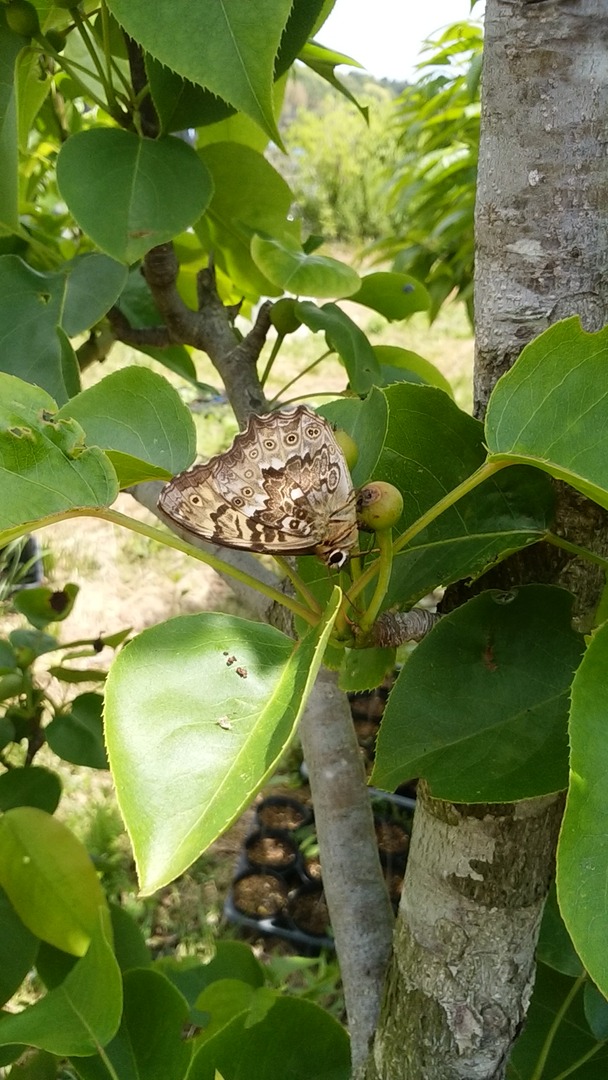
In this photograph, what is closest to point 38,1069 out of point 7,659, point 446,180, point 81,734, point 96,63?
point 81,734

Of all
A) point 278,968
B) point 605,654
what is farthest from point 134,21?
point 278,968


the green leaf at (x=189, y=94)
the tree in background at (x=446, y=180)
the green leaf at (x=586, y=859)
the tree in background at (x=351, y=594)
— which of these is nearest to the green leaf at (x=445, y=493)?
the tree in background at (x=351, y=594)

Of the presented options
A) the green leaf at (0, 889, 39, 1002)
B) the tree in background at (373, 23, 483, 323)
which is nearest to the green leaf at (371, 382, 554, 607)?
the green leaf at (0, 889, 39, 1002)

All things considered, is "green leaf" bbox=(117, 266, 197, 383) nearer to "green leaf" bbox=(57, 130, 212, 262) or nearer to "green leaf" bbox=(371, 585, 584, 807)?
"green leaf" bbox=(57, 130, 212, 262)

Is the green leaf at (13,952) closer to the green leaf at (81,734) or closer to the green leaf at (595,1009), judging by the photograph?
the green leaf at (81,734)

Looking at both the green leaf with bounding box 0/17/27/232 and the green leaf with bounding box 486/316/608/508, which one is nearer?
the green leaf with bounding box 486/316/608/508

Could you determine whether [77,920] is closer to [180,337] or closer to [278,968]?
[180,337]
